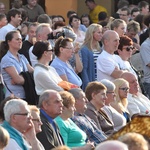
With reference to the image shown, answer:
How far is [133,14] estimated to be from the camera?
20.1 m

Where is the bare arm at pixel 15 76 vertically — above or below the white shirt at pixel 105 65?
above

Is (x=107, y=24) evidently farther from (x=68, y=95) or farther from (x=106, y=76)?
(x=68, y=95)

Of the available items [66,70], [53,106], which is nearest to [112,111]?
[66,70]

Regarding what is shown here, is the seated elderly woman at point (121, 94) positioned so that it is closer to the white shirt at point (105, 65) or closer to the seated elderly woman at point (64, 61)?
the seated elderly woman at point (64, 61)

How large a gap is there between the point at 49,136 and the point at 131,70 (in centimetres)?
462

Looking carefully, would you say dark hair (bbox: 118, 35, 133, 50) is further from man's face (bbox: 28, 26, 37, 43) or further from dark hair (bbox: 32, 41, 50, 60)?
dark hair (bbox: 32, 41, 50, 60)

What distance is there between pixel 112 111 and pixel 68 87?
0.74 m

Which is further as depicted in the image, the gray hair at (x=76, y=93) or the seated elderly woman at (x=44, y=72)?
the seated elderly woman at (x=44, y=72)

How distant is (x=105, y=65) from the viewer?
46.9 feet

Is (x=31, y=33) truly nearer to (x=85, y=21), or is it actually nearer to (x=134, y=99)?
(x=134, y=99)

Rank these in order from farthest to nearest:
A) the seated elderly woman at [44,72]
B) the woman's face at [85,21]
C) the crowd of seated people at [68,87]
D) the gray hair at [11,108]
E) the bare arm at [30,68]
→ the woman's face at [85,21] → the bare arm at [30,68] → the seated elderly woman at [44,72] → the crowd of seated people at [68,87] → the gray hair at [11,108]

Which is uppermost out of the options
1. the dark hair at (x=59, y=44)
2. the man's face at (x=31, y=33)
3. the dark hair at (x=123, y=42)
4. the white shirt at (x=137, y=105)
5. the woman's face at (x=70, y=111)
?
the dark hair at (x=59, y=44)

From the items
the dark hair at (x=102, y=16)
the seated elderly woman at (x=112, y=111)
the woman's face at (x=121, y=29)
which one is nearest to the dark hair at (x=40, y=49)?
the seated elderly woman at (x=112, y=111)

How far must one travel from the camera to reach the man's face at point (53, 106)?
10708 mm
